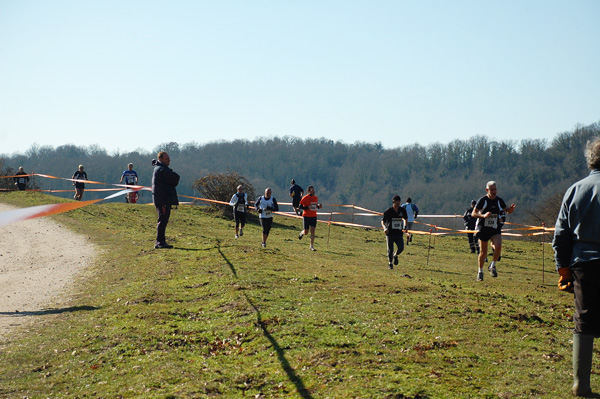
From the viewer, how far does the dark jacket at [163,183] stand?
49.2 feet

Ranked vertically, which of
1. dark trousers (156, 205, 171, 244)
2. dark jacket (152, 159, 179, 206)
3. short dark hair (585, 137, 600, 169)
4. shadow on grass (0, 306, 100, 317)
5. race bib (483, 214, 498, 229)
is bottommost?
shadow on grass (0, 306, 100, 317)

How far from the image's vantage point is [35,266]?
49.5 feet

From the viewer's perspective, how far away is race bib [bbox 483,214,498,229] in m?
12.9

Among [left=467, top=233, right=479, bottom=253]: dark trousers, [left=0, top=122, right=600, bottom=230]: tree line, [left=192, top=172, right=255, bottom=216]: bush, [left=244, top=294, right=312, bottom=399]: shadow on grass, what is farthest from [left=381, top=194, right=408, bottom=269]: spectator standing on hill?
[left=0, top=122, right=600, bottom=230]: tree line

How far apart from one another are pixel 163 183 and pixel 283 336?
7.99 meters

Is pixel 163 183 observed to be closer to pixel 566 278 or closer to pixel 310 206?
pixel 310 206

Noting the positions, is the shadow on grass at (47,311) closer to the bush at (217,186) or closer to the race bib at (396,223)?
the race bib at (396,223)

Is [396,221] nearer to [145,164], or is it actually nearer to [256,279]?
[256,279]

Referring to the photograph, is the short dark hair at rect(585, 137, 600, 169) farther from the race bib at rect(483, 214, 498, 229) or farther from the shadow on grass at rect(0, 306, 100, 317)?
the shadow on grass at rect(0, 306, 100, 317)

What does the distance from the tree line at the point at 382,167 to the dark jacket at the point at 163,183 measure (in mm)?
88706

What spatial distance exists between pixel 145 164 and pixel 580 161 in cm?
10040

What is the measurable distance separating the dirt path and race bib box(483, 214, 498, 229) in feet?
28.2

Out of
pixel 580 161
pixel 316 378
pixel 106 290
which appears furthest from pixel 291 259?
pixel 580 161

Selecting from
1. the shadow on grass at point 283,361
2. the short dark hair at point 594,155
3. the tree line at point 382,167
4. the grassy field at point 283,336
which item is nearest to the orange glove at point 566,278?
the short dark hair at point 594,155
